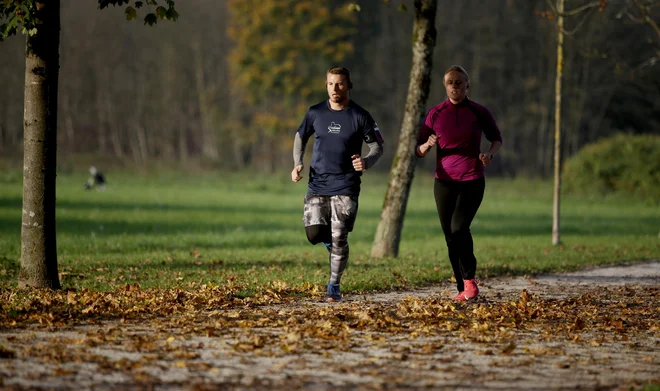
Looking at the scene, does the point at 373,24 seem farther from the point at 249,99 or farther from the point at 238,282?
the point at 238,282

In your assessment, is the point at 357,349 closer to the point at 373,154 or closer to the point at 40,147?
the point at 373,154

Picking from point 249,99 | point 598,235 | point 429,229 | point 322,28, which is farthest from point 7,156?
point 598,235

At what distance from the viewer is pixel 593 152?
133ft

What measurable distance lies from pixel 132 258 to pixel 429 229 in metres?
11.1

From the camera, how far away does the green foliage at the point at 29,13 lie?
9703 millimetres

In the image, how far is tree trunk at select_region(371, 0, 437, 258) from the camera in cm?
1502

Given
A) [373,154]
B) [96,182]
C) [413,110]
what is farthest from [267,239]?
[96,182]

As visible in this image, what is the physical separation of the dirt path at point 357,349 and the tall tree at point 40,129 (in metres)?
2.60

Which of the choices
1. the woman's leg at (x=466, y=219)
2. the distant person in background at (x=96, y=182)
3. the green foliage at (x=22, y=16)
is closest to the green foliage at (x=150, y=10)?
the green foliage at (x=22, y=16)

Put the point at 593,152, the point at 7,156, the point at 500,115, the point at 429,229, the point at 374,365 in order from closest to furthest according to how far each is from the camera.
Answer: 1. the point at 374,365
2. the point at 429,229
3. the point at 593,152
4. the point at 7,156
5. the point at 500,115

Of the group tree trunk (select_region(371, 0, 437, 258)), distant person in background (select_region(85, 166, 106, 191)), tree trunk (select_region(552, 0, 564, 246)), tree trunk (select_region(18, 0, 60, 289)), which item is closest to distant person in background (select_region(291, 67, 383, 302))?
tree trunk (select_region(18, 0, 60, 289))

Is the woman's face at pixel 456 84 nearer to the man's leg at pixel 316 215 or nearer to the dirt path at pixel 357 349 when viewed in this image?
the man's leg at pixel 316 215

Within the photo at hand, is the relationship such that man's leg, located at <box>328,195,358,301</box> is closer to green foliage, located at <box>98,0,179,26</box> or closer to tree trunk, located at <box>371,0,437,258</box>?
green foliage, located at <box>98,0,179,26</box>

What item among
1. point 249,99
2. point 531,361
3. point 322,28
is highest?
point 322,28
